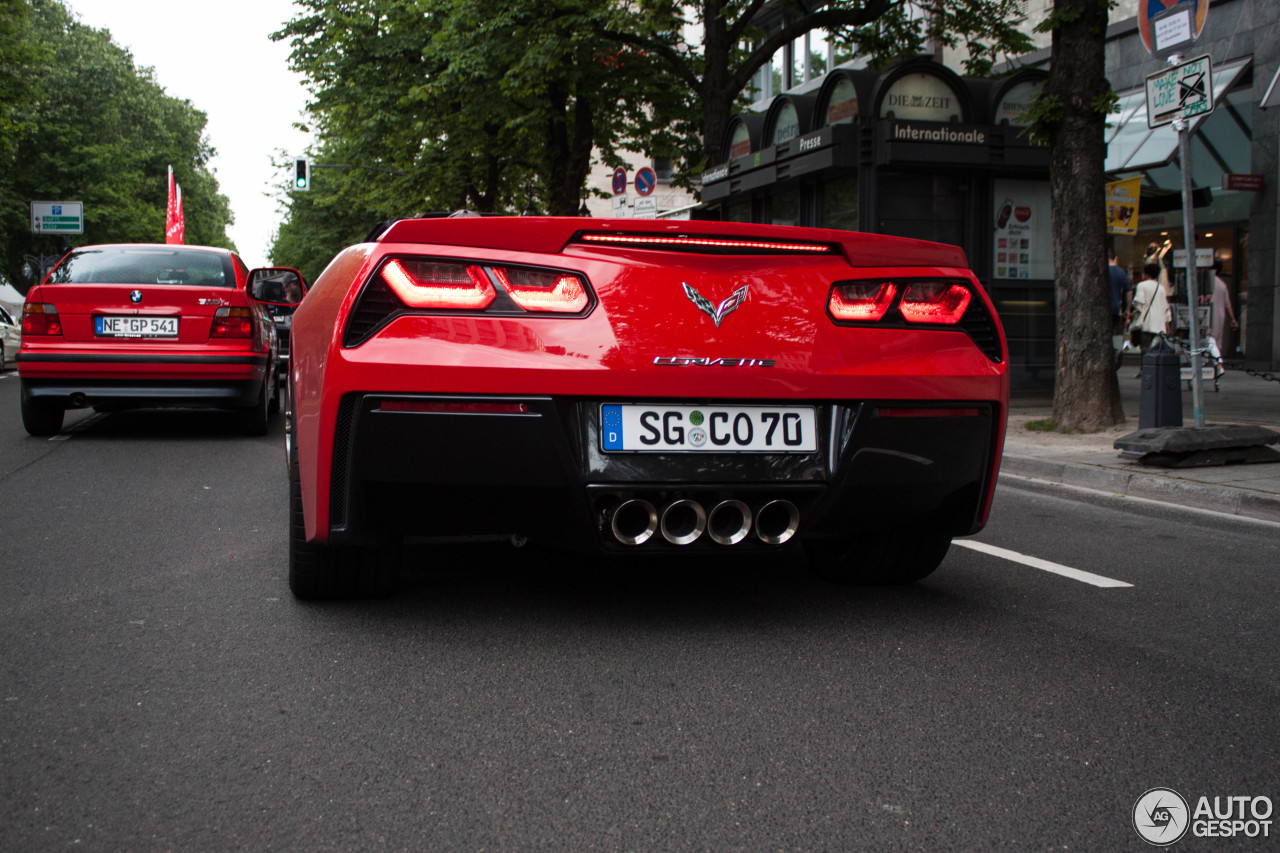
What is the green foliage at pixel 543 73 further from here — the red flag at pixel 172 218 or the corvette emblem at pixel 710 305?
the red flag at pixel 172 218

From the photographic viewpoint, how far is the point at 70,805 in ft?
7.69

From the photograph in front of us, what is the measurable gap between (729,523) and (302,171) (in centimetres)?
3376

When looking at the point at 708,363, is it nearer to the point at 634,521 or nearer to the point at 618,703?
the point at 634,521

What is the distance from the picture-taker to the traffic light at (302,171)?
34.6 metres

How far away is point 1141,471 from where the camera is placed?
755cm

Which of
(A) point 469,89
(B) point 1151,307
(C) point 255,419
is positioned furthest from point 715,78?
(C) point 255,419

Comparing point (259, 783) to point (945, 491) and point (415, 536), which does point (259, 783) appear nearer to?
point (415, 536)

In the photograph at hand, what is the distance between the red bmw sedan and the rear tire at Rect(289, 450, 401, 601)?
594 centimetres

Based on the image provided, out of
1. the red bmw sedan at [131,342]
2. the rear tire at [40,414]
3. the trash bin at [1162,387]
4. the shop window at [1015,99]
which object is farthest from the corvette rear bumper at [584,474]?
the shop window at [1015,99]

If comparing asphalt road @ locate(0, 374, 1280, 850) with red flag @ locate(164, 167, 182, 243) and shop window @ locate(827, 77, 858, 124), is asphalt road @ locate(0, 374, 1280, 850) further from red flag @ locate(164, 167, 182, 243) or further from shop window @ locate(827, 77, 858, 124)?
red flag @ locate(164, 167, 182, 243)

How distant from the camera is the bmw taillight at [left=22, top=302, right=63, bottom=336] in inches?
368

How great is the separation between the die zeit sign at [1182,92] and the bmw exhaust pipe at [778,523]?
5856 millimetres

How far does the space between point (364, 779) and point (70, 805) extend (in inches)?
21.5

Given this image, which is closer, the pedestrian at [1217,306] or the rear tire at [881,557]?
the rear tire at [881,557]
